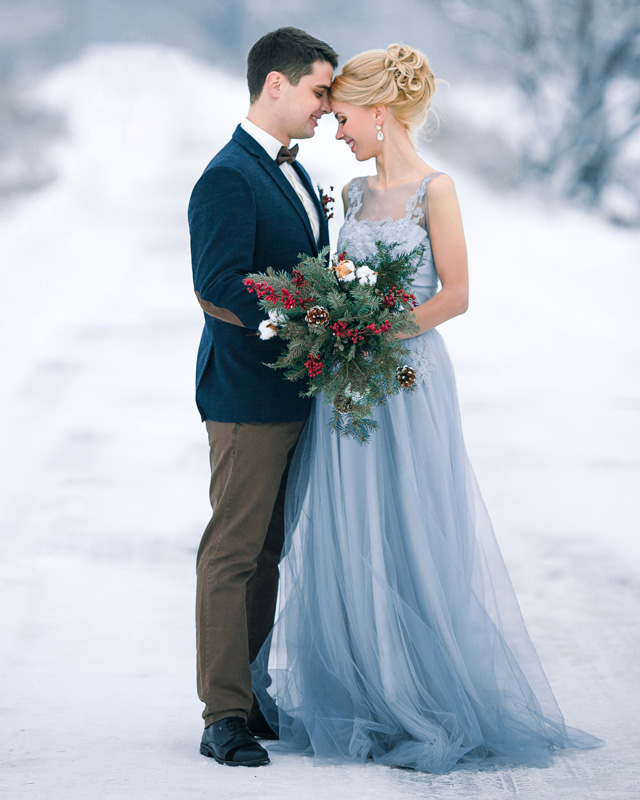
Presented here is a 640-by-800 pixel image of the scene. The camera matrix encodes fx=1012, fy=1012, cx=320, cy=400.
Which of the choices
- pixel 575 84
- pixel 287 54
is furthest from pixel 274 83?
pixel 575 84

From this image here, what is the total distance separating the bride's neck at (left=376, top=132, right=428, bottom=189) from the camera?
8.38ft

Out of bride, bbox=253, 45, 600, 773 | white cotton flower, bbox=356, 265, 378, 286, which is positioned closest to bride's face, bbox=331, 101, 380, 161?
bride, bbox=253, 45, 600, 773

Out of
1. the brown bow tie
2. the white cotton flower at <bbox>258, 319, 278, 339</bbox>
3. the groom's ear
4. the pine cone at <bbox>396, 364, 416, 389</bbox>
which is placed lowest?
the pine cone at <bbox>396, 364, 416, 389</bbox>

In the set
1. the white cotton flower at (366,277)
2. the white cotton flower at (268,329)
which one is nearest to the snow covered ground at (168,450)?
the white cotton flower at (268,329)

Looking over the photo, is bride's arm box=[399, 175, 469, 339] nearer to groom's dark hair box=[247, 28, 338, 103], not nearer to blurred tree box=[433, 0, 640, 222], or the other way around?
groom's dark hair box=[247, 28, 338, 103]

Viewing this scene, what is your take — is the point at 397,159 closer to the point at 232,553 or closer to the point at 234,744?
the point at 232,553

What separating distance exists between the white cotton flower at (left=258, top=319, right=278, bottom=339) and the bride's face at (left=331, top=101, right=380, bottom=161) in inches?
23.6

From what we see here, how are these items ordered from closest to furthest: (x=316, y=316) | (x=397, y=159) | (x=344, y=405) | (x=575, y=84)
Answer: (x=316, y=316) < (x=344, y=405) < (x=397, y=159) < (x=575, y=84)

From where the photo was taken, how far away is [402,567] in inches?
96.3

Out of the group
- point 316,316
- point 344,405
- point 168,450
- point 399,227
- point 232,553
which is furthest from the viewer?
point 168,450

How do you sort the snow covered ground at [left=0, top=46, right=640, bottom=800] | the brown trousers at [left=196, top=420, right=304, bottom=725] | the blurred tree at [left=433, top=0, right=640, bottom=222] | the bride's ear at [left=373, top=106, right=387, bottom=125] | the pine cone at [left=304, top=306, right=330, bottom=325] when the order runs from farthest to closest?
1. the blurred tree at [left=433, top=0, right=640, bottom=222]
2. the bride's ear at [left=373, top=106, right=387, bottom=125]
3. the snow covered ground at [left=0, top=46, right=640, bottom=800]
4. the brown trousers at [left=196, top=420, right=304, bottom=725]
5. the pine cone at [left=304, top=306, right=330, bottom=325]

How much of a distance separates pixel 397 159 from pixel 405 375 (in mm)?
647

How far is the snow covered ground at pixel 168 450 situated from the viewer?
2.43 m

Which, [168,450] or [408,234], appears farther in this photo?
[168,450]
